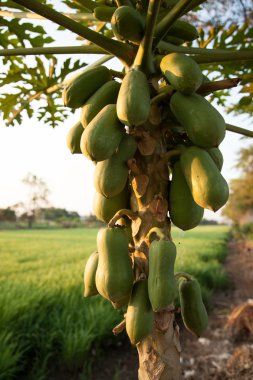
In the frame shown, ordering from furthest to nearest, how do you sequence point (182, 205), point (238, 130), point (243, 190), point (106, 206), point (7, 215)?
1. point (7, 215)
2. point (243, 190)
3. point (238, 130)
4. point (106, 206)
5. point (182, 205)

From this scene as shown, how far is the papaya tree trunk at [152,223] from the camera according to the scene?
1.15 metres

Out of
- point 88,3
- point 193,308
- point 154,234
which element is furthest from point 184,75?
point 193,308

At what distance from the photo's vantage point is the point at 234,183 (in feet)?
105

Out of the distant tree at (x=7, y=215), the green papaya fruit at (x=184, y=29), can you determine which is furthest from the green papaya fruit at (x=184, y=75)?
the distant tree at (x=7, y=215)

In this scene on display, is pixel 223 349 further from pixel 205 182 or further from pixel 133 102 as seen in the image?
pixel 133 102

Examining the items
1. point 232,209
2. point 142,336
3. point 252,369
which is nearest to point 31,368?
point 252,369

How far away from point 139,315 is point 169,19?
2.81 feet

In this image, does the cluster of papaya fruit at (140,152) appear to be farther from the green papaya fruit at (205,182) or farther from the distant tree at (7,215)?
the distant tree at (7,215)

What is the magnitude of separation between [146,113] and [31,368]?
3956mm

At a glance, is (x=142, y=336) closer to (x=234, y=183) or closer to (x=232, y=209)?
(x=234, y=183)

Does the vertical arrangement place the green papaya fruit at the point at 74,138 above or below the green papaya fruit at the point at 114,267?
above

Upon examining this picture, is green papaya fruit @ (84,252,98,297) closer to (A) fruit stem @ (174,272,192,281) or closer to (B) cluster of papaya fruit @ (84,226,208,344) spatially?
(B) cluster of papaya fruit @ (84,226,208,344)

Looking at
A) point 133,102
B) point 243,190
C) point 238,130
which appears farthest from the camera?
point 243,190

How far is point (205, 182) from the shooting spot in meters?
1.04
